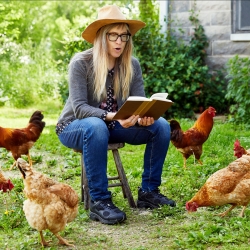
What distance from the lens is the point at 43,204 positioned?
13.2 feet

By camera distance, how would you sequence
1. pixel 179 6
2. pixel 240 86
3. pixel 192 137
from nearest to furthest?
pixel 192 137, pixel 240 86, pixel 179 6

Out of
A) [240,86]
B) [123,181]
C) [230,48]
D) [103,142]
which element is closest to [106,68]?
[103,142]

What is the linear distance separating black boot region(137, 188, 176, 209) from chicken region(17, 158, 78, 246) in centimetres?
103

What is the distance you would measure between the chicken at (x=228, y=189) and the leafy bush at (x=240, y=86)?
12.5 feet

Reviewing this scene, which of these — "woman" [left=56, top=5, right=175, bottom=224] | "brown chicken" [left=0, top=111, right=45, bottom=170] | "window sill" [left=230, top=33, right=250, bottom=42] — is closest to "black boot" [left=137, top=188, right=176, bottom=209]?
"woman" [left=56, top=5, right=175, bottom=224]

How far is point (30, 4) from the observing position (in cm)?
1612

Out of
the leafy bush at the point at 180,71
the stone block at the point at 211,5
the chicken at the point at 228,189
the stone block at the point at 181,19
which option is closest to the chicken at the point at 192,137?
the chicken at the point at 228,189

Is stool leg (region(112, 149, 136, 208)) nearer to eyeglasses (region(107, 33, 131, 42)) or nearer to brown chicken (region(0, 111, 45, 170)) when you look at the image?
eyeglasses (region(107, 33, 131, 42))

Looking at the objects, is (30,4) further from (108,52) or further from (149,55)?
(108,52)

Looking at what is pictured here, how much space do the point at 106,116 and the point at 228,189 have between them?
1.18 metres

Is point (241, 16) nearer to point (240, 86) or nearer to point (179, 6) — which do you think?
point (179, 6)

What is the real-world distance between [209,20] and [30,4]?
792cm

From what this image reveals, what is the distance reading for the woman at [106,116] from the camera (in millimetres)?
4668

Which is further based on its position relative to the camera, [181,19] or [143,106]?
[181,19]
